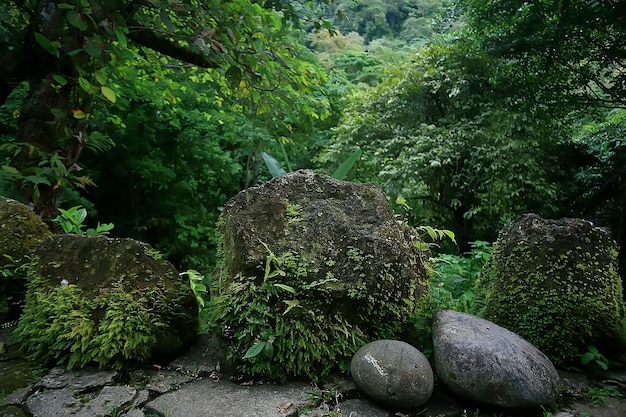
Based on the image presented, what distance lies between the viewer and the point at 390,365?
1.74m

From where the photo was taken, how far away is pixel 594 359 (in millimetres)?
2076

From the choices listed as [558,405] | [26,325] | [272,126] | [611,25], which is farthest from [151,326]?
[272,126]

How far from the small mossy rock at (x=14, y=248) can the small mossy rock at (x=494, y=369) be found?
2442 mm

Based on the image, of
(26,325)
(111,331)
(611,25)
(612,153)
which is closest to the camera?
(111,331)

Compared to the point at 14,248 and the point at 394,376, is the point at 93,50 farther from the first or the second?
the point at 394,376

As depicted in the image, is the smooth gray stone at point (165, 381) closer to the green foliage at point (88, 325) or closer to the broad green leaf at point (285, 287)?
the green foliage at point (88, 325)

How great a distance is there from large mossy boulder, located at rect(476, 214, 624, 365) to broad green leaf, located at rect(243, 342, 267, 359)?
4.26 feet

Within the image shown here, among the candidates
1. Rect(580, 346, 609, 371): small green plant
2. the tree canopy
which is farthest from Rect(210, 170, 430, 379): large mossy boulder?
the tree canopy

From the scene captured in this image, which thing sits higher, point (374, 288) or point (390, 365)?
point (374, 288)

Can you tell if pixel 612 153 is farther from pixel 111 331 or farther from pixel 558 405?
pixel 111 331

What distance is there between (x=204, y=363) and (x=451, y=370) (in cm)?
122

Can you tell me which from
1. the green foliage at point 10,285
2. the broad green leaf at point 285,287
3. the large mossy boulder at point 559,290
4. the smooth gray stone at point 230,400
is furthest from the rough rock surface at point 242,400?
the green foliage at point 10,285

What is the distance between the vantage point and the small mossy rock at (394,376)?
5.56 ft

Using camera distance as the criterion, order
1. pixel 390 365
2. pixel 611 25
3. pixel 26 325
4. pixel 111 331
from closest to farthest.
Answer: pixel 390 365 < pixel 111 331 < pixel 26 325 < pixel 611 25
